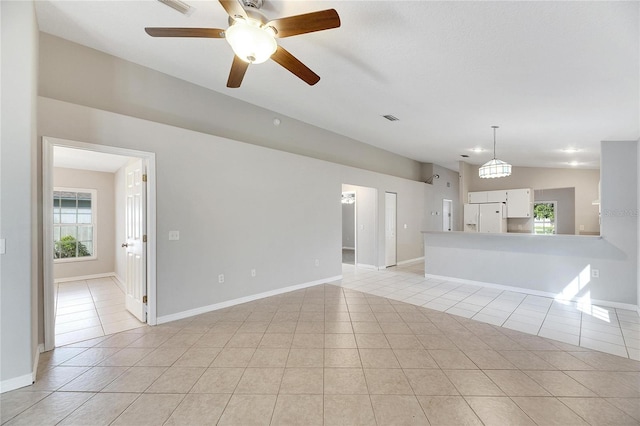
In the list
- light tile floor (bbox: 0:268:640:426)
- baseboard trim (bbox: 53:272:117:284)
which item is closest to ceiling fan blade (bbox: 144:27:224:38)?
light tile floor (bbox: 0:268:640:426)

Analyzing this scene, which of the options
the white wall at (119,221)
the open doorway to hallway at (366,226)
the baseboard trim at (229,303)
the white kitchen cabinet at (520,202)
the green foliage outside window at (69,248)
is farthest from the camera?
the white kitchen cabinet at (520,202)

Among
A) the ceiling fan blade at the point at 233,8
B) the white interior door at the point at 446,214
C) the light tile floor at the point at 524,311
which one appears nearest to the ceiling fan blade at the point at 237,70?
the ceiling fan blade at the point at 233,8

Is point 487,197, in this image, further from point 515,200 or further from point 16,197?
point 16,197

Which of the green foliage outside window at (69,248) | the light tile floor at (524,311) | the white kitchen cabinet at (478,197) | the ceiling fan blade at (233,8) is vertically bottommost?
the light tile floor at (524,311)

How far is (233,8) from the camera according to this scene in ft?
6.23

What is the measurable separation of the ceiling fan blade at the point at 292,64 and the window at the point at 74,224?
6.25m

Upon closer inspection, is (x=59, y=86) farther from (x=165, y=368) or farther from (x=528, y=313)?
(x=528, y=313)

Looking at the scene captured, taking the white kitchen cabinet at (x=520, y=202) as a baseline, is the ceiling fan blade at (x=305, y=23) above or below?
above

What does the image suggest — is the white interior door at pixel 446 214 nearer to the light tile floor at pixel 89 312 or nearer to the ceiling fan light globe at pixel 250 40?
the ceiling fan light globe at pixel 250 40

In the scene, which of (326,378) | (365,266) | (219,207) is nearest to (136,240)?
(219,207)

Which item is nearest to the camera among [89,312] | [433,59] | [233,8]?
[233,8]

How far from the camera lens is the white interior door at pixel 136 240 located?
3461 mm

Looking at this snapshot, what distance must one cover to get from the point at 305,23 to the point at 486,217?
760 centimetres

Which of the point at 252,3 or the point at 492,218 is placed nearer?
the point at 252,3
